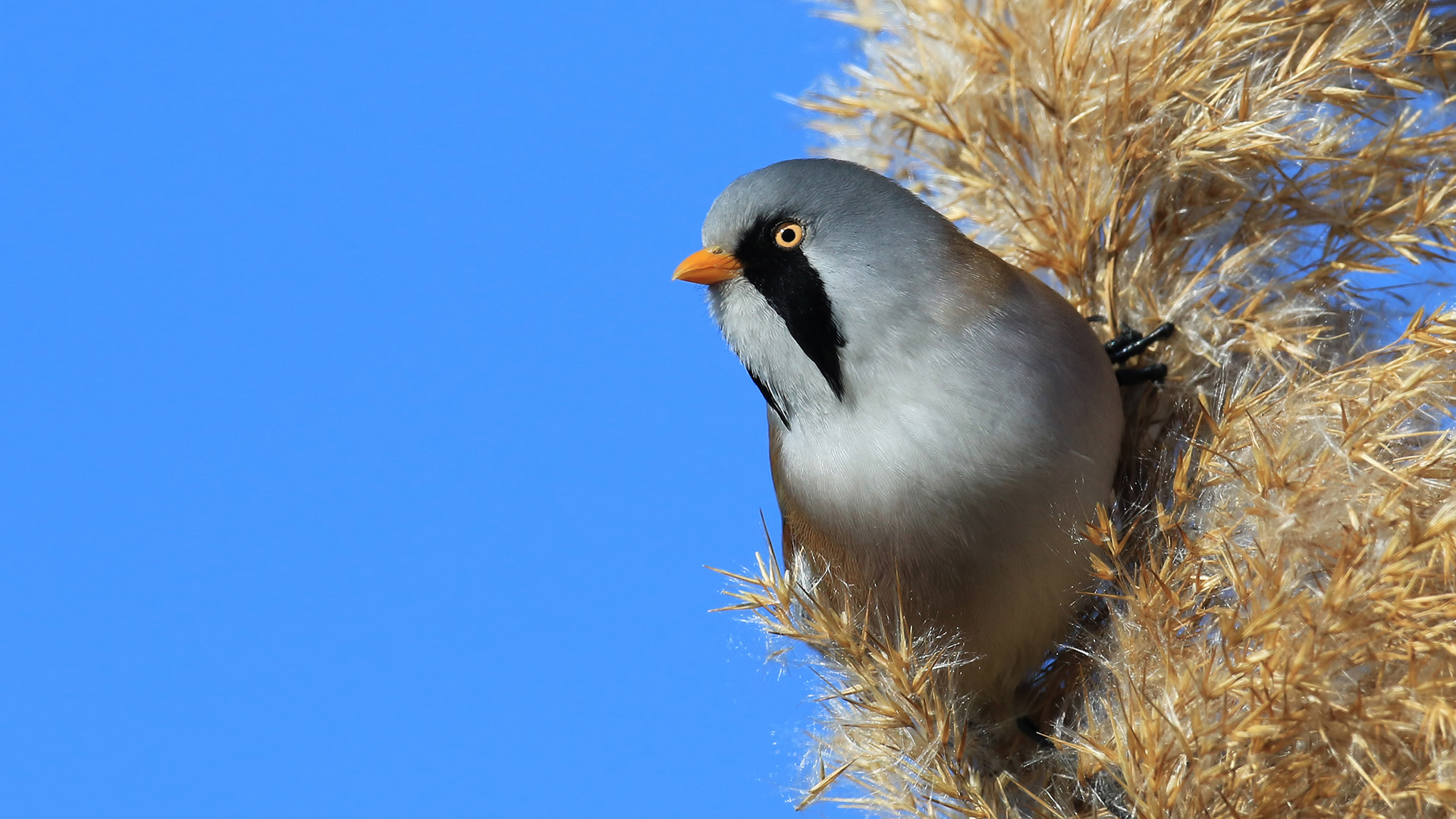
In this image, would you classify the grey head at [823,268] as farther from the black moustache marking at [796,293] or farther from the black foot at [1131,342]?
the black foot at [1131,342]

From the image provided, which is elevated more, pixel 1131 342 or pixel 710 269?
pixel 710 269

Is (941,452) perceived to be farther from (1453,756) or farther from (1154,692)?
Answer: (1453,756)

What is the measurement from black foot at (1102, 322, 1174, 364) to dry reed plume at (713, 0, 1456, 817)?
0.05ft

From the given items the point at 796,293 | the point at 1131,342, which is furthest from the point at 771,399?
the point at 1131,342

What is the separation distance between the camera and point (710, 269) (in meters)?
1.11

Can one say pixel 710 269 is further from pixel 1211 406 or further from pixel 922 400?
pixel 1211 406

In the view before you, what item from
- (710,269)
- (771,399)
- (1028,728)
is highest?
(710,269)

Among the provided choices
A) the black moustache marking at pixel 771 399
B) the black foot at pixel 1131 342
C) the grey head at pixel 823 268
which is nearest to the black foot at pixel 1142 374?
the black foot at pixel 1131 342

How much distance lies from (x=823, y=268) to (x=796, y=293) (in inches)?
1.3

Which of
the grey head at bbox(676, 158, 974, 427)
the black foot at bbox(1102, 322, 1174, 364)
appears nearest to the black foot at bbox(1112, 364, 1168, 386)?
the black foot at bbox(1102, 322, 1174, 364)

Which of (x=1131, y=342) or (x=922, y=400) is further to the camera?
(x=1131, y=342)

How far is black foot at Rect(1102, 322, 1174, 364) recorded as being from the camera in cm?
116

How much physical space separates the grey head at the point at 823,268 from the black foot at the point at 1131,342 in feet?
0.64

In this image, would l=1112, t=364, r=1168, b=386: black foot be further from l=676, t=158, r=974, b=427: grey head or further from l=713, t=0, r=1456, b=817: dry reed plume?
l=676, t=158, r=974, b=427: grey head
